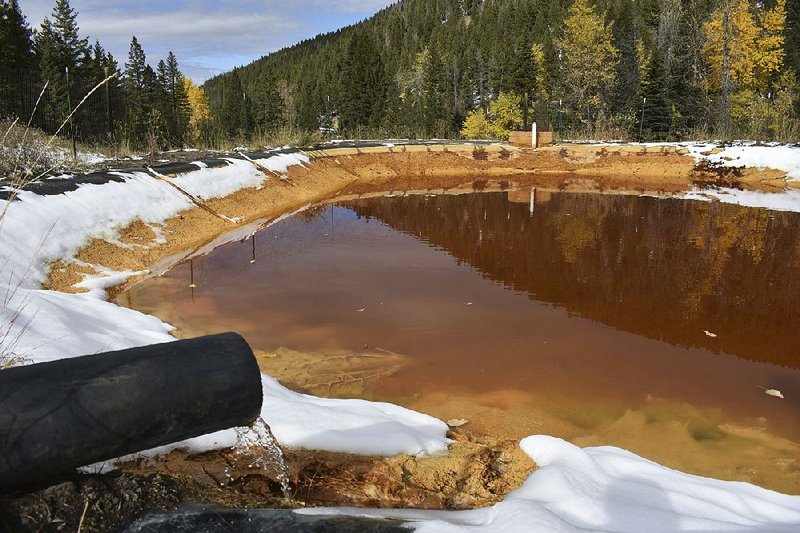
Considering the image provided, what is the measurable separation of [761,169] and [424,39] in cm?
7883

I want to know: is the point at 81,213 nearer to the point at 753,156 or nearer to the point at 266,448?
the point at 266,448

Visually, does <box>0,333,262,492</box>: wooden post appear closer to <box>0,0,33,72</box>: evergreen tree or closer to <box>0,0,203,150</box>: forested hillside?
<box>0,0,203,150</box>: forested hillside

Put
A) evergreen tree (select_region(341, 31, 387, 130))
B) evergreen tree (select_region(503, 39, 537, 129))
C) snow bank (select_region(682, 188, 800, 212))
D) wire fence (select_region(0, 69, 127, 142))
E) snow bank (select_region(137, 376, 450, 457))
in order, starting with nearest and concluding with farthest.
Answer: snow bank (select_region(137, 376, 450, 457)) → snow bank (select_region(682, 188, 800, 212)) → wire fence (select_region(0, 69, 127, 142)) → evergreen tree (select_region(503, 39, 537, 129)) → evergreen tree (select_region(341, 31, 387, 130))

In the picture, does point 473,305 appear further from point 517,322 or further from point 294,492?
point 294,492

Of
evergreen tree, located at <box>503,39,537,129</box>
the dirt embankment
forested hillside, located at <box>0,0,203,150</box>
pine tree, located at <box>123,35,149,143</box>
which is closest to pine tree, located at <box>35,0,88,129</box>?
forested hillside, located at <box>0,0,203,150</box>

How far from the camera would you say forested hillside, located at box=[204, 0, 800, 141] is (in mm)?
38031

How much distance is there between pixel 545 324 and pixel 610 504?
3.79m

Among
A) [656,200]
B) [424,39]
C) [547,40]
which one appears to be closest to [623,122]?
[656,200]

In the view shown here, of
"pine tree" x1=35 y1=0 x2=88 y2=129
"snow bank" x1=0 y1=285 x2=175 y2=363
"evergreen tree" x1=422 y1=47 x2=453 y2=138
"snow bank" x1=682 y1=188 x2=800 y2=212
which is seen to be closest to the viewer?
"snow bank" x1=0 y1=285 x2=175 y2=363

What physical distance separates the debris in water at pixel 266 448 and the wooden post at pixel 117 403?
0.40m

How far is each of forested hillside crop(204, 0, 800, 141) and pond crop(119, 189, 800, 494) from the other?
20370 millimetres

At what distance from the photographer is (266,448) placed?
121 inches

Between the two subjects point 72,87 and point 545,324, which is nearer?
point 545,324

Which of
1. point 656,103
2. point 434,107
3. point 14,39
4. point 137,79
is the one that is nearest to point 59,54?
point 14,39
